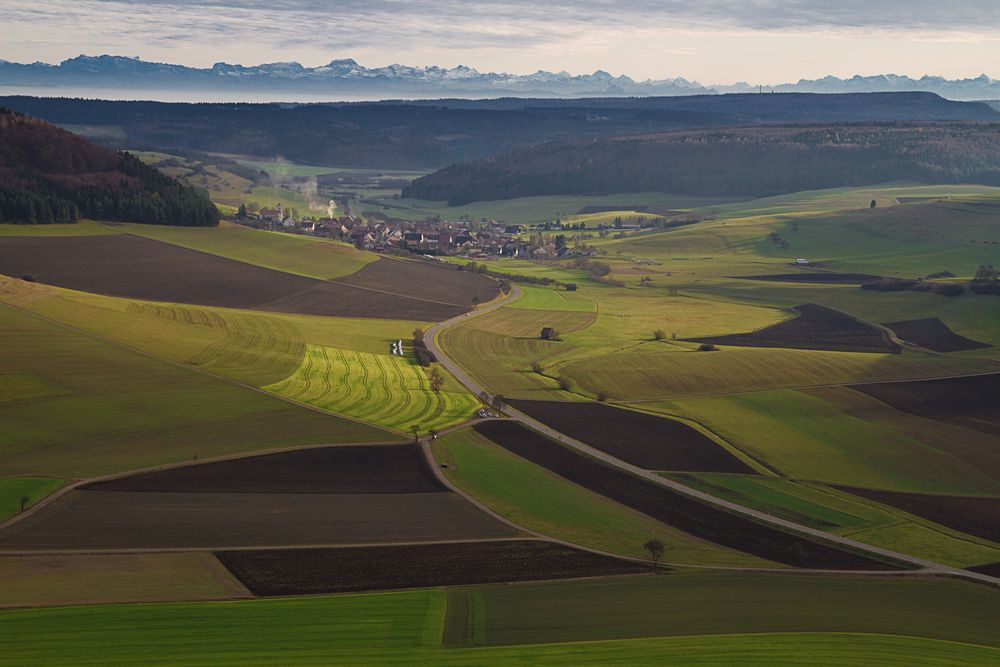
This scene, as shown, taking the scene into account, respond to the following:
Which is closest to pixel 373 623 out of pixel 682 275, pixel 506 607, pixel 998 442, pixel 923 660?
pixel 506 607

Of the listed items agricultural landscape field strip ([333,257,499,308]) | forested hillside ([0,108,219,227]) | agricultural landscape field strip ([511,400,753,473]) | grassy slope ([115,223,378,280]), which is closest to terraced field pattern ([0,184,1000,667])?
agricultural landscape field strip ([511,400,753,473])

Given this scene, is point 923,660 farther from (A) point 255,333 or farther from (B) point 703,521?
(A) point 255,333

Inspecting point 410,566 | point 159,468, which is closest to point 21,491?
point 159,468

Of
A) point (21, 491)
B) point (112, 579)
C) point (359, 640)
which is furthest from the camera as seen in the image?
point (21, 491)

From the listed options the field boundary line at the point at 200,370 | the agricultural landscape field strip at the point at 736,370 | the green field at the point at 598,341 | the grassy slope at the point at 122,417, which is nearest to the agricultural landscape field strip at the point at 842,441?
the agricultural landscape field strip at the point at 736,370

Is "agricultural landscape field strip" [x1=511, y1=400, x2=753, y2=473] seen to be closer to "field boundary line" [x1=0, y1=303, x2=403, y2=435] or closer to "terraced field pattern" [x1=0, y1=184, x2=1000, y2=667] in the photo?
"terraced field pattern" [x1=0, y1=184, x2=1000, y2=667]

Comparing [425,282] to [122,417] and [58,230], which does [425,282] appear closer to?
[58,230]
